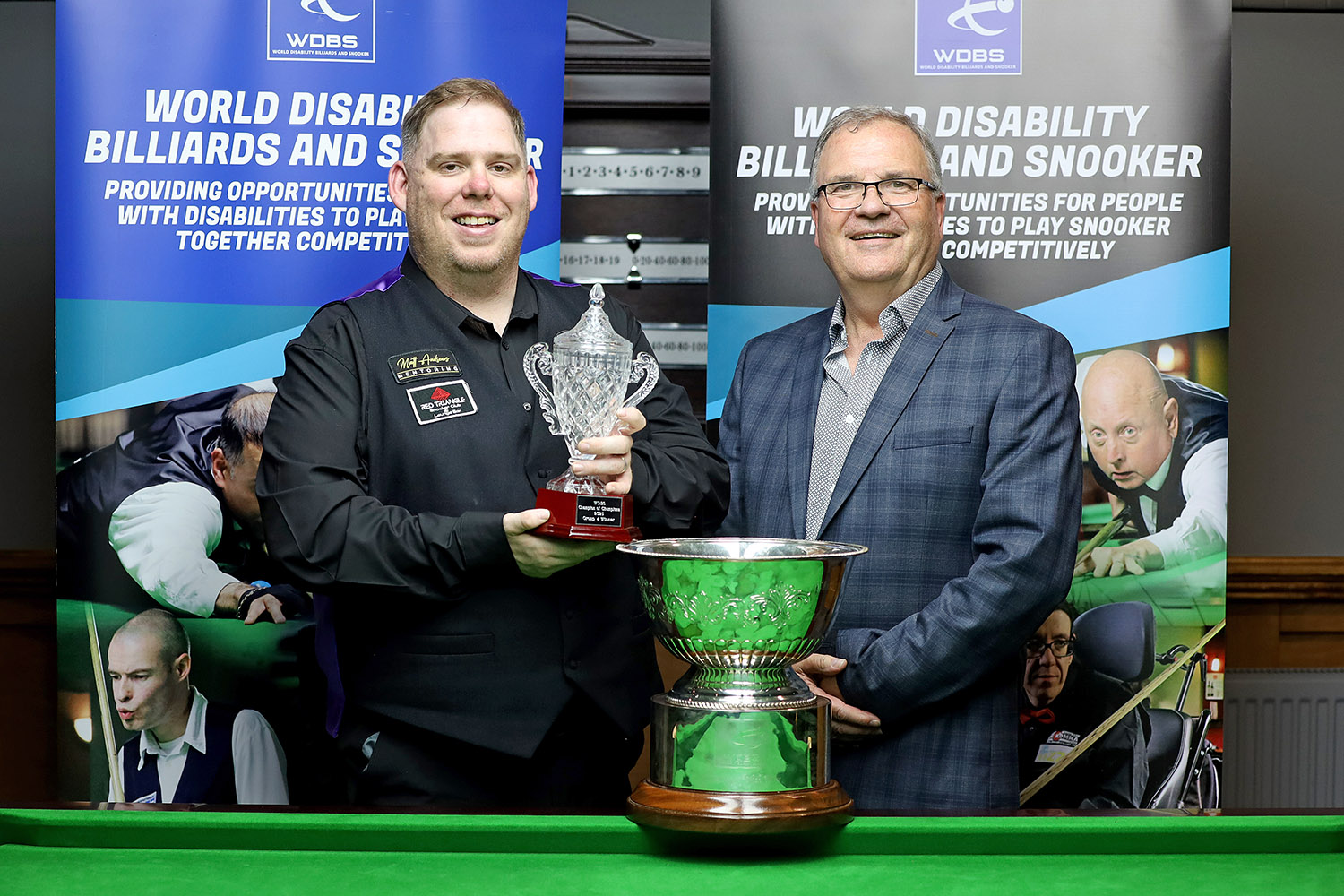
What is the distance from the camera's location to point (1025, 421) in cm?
253

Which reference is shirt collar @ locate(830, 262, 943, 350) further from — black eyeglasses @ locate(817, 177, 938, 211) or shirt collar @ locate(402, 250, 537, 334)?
shirt collar @ locate(402, 250, 537, 334)

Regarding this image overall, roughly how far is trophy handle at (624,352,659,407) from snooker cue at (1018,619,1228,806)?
150cm

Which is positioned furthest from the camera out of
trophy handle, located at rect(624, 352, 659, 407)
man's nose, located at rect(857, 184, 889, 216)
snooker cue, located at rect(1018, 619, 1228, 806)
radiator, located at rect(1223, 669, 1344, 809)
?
radiator, located at rect(1223, 669, 1344, 809)

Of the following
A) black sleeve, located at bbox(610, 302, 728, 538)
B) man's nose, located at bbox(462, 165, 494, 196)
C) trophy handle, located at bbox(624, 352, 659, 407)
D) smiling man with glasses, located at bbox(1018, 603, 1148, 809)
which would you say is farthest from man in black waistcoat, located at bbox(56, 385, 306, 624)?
smiling man with glasses, located at bbox(1018, 603, 1148, 809)

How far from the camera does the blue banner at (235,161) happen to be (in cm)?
311

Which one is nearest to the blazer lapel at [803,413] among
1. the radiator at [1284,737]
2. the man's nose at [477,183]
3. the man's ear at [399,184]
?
the man's nose at [477,183]

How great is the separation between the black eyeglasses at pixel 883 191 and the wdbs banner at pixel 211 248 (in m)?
0.79

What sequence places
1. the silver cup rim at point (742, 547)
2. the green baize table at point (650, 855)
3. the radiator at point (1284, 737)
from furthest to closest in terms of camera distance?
1. the radiator at point (1284, 737)
2. the silver cup rim at point (742, 547)
3. the green baize table at point (650, 855)

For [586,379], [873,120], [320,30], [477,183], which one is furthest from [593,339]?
[320,30]

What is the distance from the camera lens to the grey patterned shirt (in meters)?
2.72

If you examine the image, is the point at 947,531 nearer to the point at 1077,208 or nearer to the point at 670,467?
the point at 670,467

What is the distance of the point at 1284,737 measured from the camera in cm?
390

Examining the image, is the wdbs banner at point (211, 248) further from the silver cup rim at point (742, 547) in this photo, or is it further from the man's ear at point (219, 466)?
the silver cup rim at point (742, 547)

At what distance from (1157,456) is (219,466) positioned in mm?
2336
